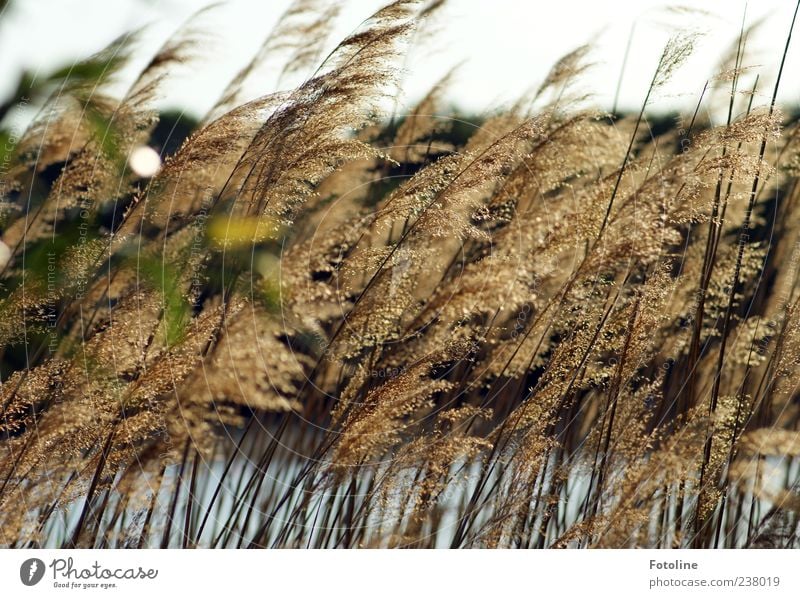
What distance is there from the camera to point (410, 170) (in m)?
2.10

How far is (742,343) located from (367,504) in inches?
45.2

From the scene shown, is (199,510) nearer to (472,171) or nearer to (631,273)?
(472,171)
